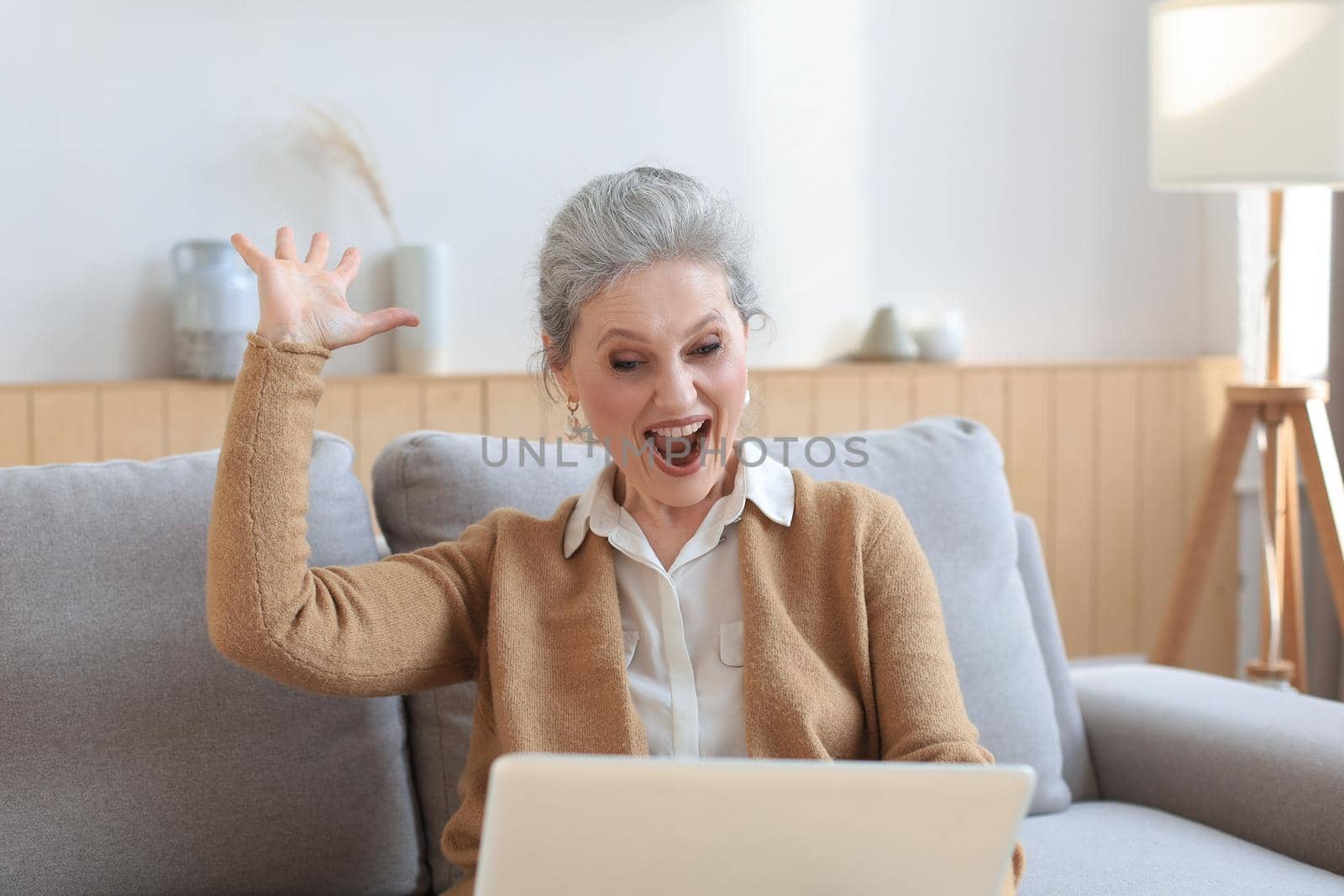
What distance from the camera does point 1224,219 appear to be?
3789 millimetres

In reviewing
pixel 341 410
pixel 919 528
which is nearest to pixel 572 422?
pixel 919 528

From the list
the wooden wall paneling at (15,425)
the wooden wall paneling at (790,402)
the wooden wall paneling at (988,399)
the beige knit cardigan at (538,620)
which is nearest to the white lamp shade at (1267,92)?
the wooden wall paneling at (988,399)

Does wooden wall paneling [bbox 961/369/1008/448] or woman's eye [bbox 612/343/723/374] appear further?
wooden wall paneling [bbox 961/369/1008/448]

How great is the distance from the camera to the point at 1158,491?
3.65 metres

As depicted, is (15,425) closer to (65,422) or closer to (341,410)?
(65,422)

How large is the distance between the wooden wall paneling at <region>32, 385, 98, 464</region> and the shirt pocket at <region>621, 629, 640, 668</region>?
1.91 metres

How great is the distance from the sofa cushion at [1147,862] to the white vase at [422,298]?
1.93 meters

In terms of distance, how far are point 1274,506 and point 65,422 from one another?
2545 millimetres

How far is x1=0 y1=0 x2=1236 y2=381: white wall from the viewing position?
3.06 m

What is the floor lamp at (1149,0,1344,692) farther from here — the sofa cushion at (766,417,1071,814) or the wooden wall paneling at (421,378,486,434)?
the wooden wall paneling at (421,378,486,434)

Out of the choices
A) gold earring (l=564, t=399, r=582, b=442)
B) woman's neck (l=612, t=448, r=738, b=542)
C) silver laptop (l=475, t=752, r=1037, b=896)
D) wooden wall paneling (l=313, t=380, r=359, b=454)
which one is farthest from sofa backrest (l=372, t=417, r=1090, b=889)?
wooden wall paneling (l=313, t=380, r=359, b=454)

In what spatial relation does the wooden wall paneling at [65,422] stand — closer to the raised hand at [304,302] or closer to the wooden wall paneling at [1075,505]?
the raised hand at [304,302]

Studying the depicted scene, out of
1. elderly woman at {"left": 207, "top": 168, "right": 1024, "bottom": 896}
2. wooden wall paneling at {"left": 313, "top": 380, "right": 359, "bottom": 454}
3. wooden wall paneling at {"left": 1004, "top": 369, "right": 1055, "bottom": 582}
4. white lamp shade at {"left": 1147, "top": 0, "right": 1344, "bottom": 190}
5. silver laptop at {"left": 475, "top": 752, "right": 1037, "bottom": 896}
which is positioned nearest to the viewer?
silver laptop at {"left": 475, "top": 752, "right": 1037, "bottom": 896}

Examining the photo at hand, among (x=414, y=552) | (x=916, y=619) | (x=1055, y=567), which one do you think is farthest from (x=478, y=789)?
(x=1055, y=567)
